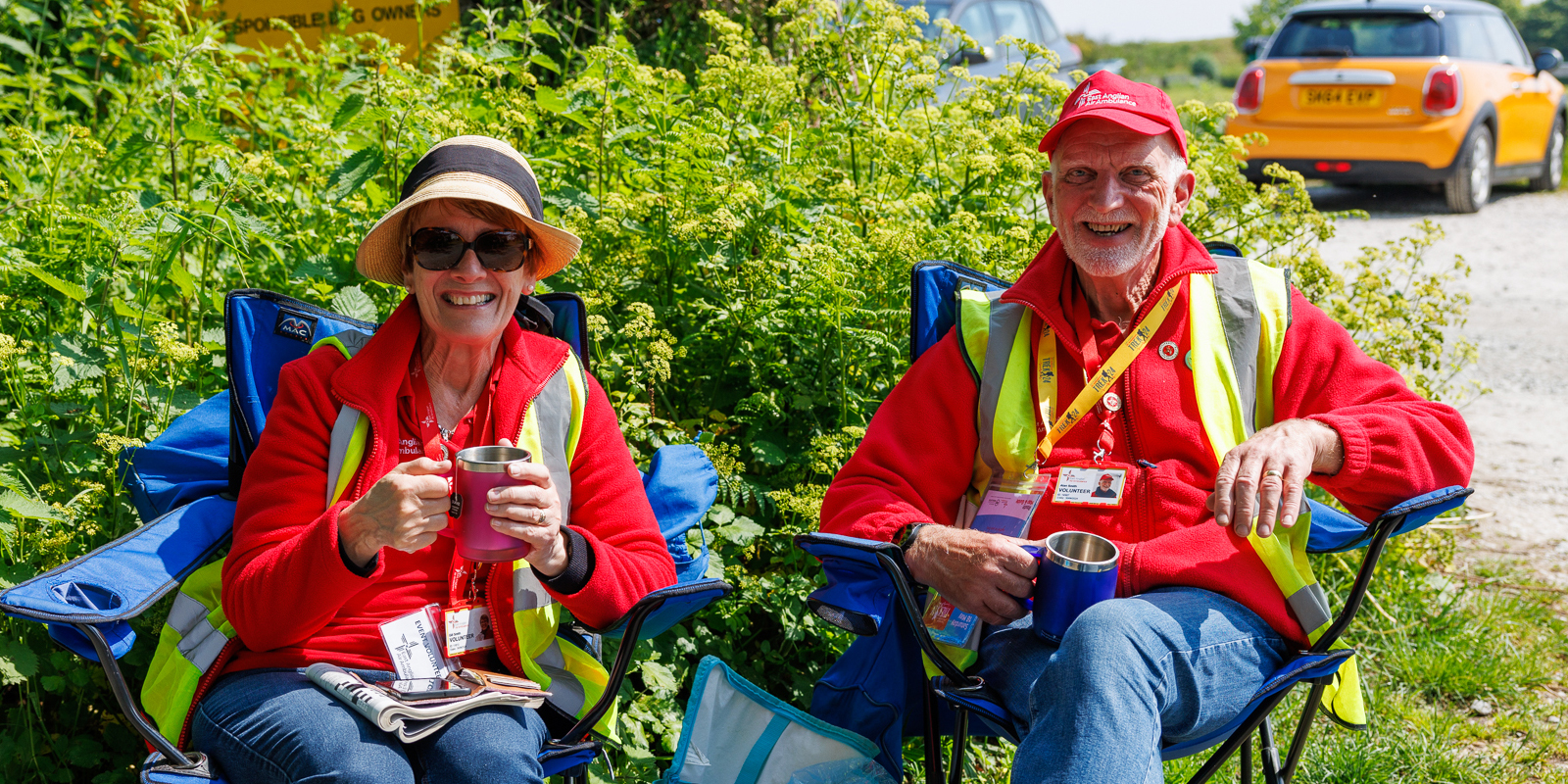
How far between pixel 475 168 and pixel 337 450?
61 cm

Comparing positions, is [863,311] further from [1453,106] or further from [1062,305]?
[1453,106]

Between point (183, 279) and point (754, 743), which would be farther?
point (183, 279)

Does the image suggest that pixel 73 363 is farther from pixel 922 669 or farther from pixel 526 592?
pixel 922 669

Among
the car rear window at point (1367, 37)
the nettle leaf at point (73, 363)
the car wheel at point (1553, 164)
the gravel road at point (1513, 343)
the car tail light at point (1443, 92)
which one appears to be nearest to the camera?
the nettle leaf at point (73, 363)

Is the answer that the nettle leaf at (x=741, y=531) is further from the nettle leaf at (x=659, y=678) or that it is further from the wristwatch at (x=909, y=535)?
the wristwatch at (x=909, y=535)

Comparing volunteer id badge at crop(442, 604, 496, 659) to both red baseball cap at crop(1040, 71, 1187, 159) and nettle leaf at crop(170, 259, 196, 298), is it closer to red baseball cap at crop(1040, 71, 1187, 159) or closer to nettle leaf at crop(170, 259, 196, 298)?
nettle leaf at crop(170, 259, 196, 298)

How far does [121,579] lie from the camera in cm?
226

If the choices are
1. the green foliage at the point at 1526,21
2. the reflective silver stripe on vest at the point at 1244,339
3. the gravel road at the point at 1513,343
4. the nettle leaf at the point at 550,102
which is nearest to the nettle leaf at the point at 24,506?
the nettle leaf at the point at 550,102

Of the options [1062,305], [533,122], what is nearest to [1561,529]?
[1062,305]

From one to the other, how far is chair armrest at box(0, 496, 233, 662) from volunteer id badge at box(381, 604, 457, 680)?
424 millimetres

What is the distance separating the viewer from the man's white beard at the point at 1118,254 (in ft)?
8.77

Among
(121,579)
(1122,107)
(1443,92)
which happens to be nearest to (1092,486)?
(1122,107)

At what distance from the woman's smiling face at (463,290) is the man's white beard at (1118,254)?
1.21m

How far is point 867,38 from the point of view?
4156mm
